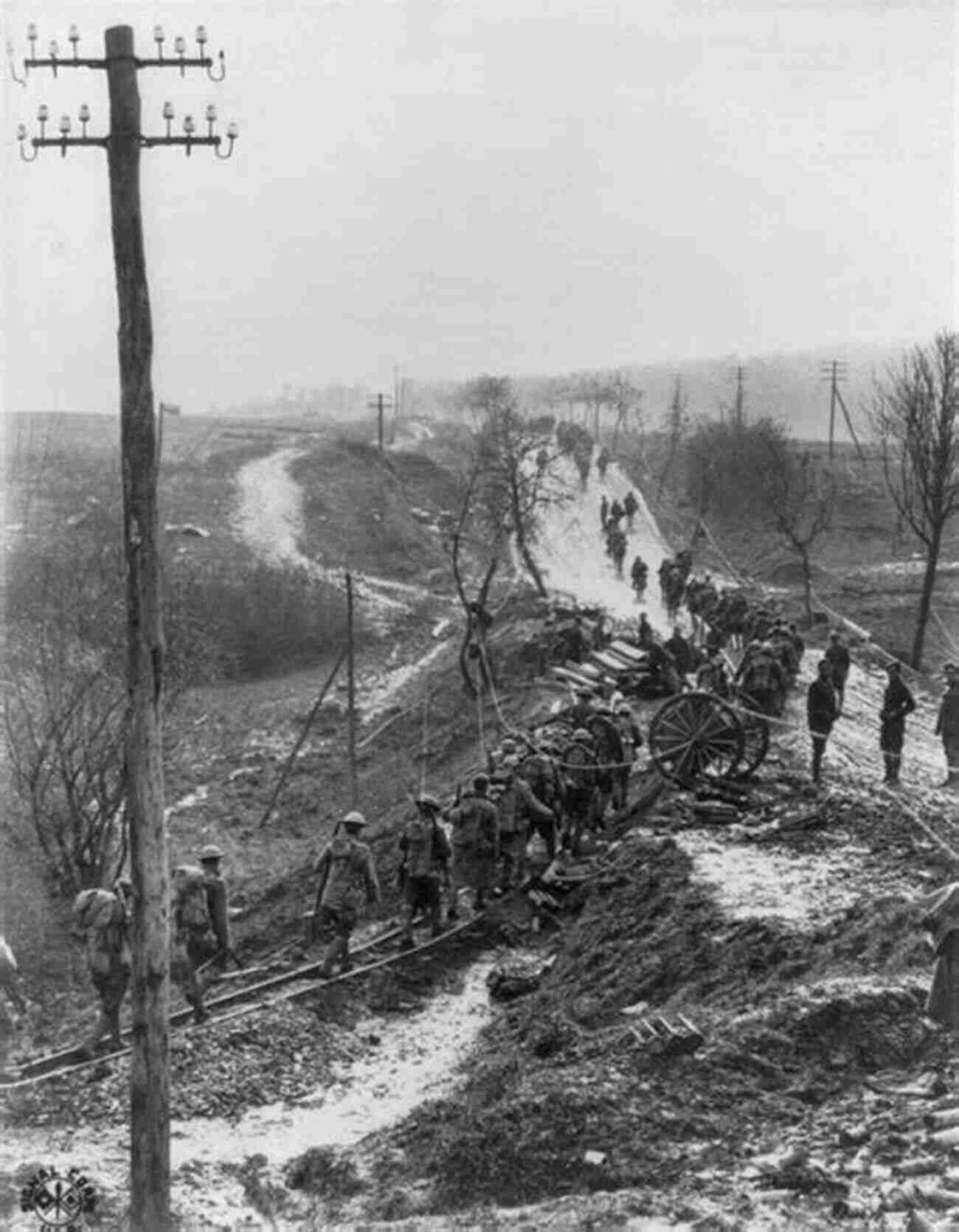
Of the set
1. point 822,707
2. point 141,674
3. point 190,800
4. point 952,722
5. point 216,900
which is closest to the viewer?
point 141,674

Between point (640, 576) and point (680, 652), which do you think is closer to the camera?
point (680, 652)

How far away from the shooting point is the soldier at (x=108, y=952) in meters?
11.3

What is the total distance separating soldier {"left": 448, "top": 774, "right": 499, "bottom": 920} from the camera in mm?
14586

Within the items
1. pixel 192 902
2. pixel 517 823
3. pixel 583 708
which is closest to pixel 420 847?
pixel 517 823

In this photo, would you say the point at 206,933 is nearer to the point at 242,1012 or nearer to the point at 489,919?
the point at 242,1012

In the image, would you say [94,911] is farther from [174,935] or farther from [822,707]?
[822,707]

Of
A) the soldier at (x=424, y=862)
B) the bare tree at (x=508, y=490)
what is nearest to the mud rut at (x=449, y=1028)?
the soldier at (x=424, y=862)

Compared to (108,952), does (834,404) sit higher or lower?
higher

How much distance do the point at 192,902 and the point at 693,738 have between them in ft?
21.1

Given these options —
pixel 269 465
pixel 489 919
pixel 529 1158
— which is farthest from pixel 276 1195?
pixel 269 465

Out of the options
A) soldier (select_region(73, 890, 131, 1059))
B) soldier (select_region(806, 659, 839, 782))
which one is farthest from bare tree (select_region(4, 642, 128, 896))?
soldier (select_region(806, 659, 839, 782))

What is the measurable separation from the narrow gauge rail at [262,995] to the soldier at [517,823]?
2.57 ft

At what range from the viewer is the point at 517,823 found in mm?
15094

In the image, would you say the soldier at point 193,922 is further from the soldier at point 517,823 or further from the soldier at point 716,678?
the soldier at point 716,678
